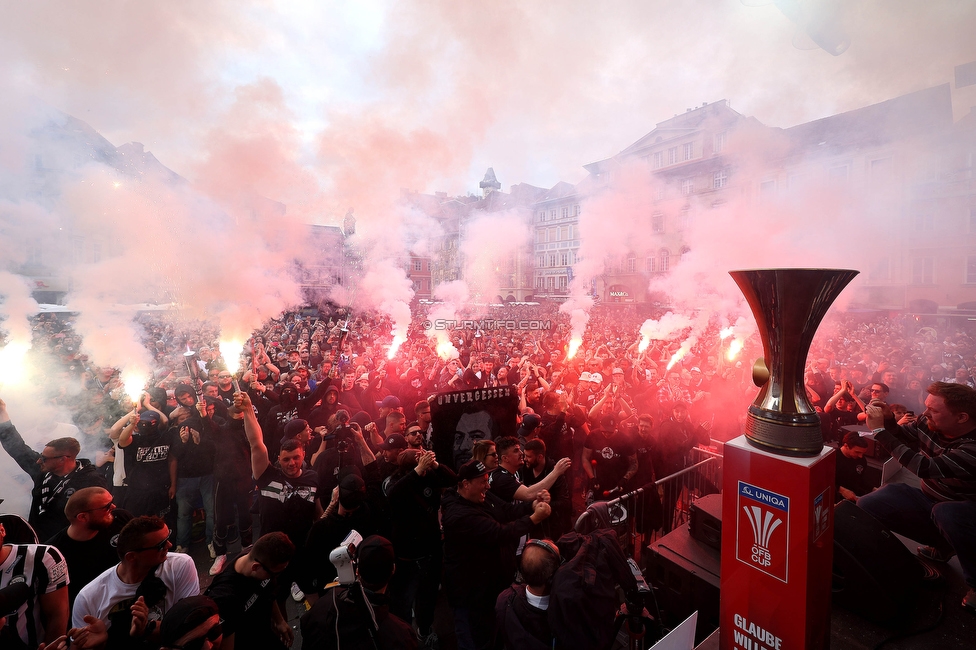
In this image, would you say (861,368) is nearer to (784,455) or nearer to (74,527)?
(784,455)

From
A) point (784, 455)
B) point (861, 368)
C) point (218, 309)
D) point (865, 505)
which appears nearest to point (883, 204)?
point (861, 368)

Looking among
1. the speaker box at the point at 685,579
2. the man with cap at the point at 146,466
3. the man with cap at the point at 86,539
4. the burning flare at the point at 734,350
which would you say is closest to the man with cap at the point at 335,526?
the man with cap at the point at 86,539

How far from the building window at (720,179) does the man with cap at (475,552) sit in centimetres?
1175

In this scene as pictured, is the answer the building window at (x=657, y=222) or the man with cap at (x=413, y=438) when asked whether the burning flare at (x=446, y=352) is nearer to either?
the man with cap at (x=413, y=438)

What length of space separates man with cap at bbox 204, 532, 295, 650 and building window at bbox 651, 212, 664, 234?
14765mm

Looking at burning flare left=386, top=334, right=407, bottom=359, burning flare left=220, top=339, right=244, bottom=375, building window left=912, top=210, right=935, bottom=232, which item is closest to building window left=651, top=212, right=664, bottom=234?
building window left=912, top=210, right=935, bottom=232

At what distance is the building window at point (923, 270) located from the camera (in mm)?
9789

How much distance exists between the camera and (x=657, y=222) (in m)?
14.4

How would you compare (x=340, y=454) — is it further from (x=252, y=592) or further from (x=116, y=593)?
(x=116, y=593)

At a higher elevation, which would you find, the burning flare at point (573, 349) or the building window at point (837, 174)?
the building window at point (837, 174)

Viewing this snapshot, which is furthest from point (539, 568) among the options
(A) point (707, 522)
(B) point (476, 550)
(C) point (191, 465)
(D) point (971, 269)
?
(D) point (971, 269)

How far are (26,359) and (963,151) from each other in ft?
52.3

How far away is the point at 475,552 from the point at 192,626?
1.82m

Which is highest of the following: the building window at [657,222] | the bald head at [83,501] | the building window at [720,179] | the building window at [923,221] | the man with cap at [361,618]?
the building window at [720,179]
